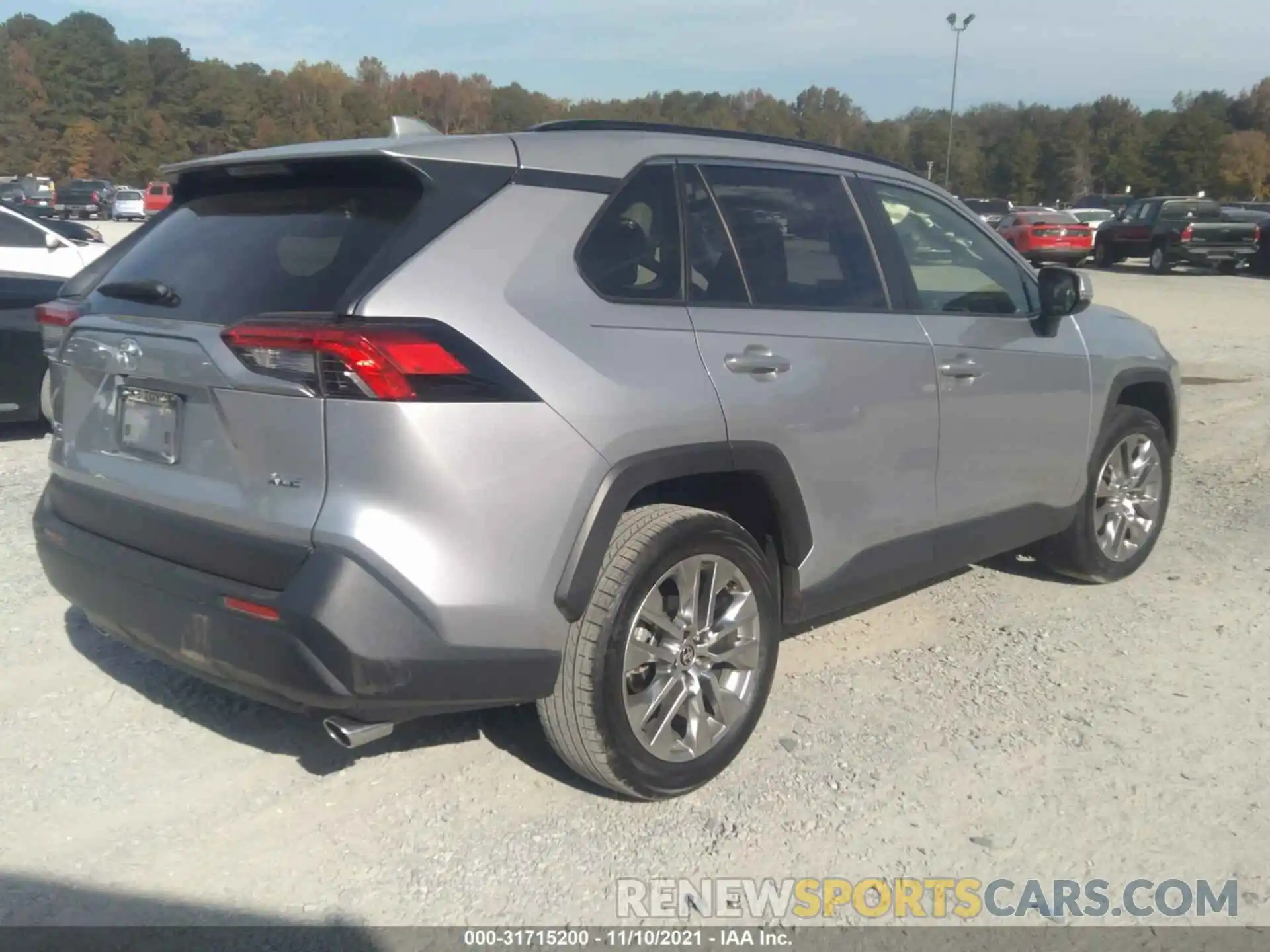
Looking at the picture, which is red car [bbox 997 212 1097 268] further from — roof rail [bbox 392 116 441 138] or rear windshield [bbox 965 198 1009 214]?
roof rail [bbox 392 116 441 138]

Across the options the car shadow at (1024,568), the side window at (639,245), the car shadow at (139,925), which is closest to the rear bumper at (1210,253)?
the car shadow at (1024,568)

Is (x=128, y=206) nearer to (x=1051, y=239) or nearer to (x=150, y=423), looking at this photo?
(x=1051, y=239)

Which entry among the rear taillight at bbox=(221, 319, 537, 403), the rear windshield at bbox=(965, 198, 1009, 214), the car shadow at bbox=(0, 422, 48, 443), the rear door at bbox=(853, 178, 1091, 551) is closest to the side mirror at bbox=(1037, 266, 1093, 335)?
the rear door at bbox=(853, 178, 1091, 551)

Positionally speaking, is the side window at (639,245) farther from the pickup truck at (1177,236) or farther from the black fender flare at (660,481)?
the pickup truck at (1177,236)

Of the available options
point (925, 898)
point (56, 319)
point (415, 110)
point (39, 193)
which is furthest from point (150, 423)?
point (415, 110)

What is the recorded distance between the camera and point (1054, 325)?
4.73 meters

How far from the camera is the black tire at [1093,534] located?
514 cm

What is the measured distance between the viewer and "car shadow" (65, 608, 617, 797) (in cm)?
368

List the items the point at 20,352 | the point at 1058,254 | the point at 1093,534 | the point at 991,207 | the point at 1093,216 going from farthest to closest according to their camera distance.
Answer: the point at 991,207, the point at 1093,216, the point at 1058,254, the point at 20,352, the point at 1093,534

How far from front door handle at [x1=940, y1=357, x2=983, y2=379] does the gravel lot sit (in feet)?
3.61

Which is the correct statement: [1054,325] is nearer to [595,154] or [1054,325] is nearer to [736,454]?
[736,454]

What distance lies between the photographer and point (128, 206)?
156 ft

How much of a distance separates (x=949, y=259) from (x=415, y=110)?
209 ft

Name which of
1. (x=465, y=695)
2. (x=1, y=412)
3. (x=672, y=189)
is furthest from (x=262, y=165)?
(x=1, y=412)
